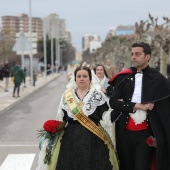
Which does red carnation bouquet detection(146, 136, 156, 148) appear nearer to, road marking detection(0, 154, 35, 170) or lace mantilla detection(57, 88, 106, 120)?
lace mantilla detection(57, 88, 106, 120)

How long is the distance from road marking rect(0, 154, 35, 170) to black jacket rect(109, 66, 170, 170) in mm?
3138

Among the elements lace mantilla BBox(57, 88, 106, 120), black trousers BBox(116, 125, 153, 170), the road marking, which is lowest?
the road marking

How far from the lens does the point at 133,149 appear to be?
440cm

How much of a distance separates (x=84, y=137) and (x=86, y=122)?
17cm

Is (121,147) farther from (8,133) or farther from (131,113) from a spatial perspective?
(8,133)

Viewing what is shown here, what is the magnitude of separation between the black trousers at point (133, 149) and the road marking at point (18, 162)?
2.80 metres

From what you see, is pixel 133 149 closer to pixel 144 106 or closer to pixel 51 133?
pixel 144 106

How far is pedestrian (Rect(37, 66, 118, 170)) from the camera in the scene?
15.4 feet

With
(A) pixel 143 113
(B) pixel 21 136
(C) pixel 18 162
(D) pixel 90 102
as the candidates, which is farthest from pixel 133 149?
(B) pixel 21 136

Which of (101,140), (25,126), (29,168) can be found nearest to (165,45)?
(25,126)

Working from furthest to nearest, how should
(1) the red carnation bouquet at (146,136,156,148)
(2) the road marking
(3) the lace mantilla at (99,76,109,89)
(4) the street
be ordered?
(3) the lace mantilla at (99,76,109,89) < (4) the street < (2) the road marking < (1) the red carnation bouquet at (146,136,156,148)

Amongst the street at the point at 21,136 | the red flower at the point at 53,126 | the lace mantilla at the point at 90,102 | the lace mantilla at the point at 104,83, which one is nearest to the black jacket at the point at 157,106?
the lace mantilla at the point at 90,102

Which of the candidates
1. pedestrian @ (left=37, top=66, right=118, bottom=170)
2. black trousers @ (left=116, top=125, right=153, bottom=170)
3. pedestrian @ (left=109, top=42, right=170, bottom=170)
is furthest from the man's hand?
pedestrian @ (left=37, top=66, right=118, bottom=170)

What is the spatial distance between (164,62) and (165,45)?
30.1 inches
